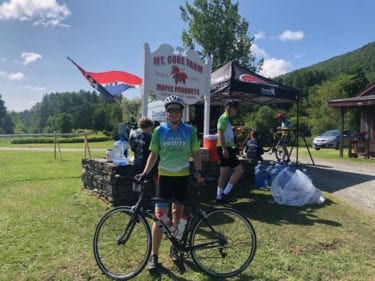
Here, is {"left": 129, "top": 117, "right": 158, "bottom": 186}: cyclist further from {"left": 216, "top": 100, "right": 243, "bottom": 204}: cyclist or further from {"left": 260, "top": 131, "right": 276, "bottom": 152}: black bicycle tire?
{"left": 260, "top": 131, "right": 276, "bottom": 152}: black bicycle tire

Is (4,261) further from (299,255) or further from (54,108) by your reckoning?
(54,108)

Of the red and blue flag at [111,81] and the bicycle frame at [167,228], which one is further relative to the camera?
the red and blue flag at [111,81]

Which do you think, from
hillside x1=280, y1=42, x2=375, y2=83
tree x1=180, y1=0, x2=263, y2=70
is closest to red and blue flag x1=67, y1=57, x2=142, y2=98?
tree x1=180, y1=0, x2=263, y2=70

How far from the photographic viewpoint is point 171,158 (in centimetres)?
402

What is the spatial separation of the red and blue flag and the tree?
19.9 meters

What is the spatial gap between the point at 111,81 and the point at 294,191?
5.45m

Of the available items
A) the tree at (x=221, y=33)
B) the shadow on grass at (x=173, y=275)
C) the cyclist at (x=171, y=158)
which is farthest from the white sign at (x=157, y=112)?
the tree at (x=221, y=33)

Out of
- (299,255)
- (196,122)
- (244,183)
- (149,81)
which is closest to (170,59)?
(149,81)

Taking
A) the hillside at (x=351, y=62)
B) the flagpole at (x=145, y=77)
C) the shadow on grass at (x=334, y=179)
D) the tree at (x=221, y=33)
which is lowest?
the shadow on grass at (x=334, y=179)

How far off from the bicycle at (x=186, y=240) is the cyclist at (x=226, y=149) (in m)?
2.50

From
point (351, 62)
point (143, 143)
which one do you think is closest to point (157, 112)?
point (143, 143)

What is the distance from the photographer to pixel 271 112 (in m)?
43.4

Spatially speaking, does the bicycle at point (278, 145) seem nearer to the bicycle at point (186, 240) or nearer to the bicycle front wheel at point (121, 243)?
the bicycle at point (186, 240)

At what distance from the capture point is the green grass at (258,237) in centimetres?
412
